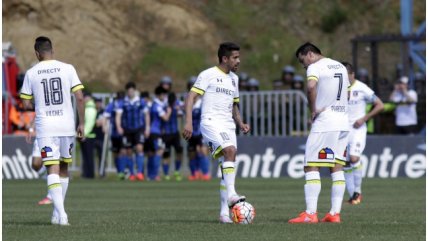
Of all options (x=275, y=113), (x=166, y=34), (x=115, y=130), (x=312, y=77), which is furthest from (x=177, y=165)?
(x=166, y=34)

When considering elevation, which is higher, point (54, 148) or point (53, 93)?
point (53, 93)

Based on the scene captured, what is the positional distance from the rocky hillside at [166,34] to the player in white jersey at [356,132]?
1059 inches

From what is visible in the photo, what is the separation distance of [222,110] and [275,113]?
58.3 ft

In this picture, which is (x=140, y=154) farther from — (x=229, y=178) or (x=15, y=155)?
(x=229, y=178)

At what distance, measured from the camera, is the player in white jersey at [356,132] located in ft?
75.6

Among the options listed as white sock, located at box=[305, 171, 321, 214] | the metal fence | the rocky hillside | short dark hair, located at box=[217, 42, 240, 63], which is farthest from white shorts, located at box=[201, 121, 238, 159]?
the rocky hillside

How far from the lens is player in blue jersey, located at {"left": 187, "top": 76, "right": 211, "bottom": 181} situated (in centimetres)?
3347

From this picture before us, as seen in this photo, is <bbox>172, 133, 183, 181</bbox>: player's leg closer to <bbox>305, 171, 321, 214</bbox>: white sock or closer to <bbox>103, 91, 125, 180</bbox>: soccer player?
<bbox>103, 91, 125, 180</bbox>: soccer player

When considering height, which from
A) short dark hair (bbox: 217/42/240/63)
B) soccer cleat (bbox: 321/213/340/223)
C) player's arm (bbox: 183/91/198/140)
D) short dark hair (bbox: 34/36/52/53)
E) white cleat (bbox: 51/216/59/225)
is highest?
short dark hair (bbox: 34/36/52/53)

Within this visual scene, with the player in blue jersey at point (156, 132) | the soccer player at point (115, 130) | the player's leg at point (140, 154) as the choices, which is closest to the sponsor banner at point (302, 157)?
the player in blue jersey at point (156, 132)

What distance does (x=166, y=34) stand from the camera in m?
53.8

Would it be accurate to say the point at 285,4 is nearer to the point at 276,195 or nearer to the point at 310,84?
the point at 276,195

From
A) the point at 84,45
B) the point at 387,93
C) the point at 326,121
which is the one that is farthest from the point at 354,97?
the point at 84,45

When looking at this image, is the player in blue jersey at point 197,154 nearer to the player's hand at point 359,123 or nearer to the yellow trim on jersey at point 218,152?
the player's hand at point 359,123
